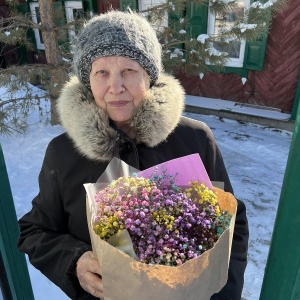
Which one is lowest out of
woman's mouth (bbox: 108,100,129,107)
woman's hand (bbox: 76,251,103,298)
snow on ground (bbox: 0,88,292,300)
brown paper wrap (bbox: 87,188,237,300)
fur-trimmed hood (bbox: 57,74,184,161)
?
snow on ground (bbox: 0,88,292,300)

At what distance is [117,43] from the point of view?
105 cm

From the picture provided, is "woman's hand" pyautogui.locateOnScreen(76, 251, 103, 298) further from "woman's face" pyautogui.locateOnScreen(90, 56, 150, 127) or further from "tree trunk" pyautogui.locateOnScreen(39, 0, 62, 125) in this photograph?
"tree trunk" pyautogui.locateOnScreen(39, 0, 62, 125)

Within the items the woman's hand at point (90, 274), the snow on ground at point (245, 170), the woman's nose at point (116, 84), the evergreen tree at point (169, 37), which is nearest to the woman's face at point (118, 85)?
the woman's nose at point (116, 84)

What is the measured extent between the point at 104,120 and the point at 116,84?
0.14 meters

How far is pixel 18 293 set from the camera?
1.65 m

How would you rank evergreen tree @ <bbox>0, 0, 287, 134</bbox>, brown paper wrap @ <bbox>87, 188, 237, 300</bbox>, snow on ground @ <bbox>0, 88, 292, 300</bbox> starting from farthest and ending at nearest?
evergreen tree @ <bbox>0, 0, 287, 134</bbox> < snow on ground @ <bbox>0, 88, 292, 300</bbox> < brown paper wrap @ <bbox>87, 188, 237, 300</bbox>

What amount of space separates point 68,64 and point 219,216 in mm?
4358

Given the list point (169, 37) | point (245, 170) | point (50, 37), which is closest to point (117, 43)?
point (245, 170)

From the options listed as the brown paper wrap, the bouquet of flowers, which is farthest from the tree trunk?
the brown paper wrap

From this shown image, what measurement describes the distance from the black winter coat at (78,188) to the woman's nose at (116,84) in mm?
131

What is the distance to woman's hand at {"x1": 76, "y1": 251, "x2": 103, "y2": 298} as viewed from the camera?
33.4 inches

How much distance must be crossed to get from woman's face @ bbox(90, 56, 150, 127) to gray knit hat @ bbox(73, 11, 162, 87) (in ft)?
0.08

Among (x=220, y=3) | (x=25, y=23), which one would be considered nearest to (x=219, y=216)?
(x=220, y=3)

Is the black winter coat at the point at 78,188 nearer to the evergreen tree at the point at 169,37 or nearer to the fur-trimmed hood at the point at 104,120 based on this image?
the fur-trimmed hood at the point at 104,120
